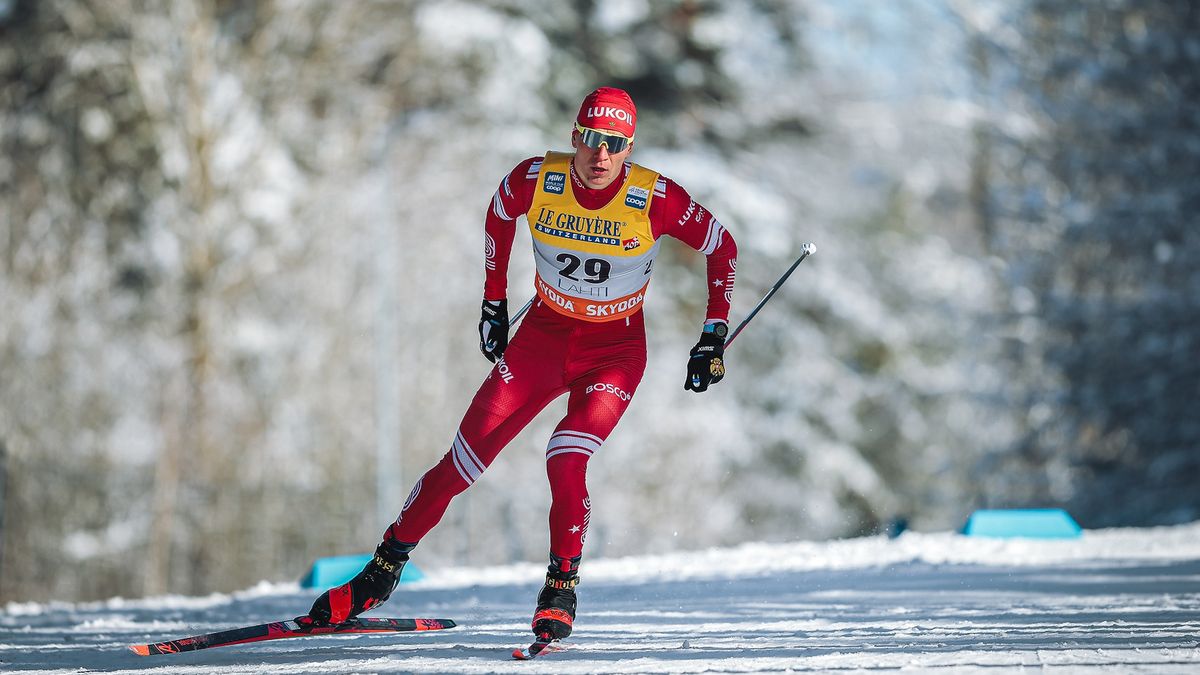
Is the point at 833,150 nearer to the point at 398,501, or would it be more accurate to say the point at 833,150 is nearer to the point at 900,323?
the point at 900,323

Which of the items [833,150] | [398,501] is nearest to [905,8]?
[833,150]

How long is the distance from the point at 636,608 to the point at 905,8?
67.0ft

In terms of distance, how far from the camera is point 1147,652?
4465mm

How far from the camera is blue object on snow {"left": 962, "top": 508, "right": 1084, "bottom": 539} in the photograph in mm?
8898

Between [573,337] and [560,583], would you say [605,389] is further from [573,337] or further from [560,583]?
[560,583]

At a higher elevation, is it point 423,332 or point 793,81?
point 793,81

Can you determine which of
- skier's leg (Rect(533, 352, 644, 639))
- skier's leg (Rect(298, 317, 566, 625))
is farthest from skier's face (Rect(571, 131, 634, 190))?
skier's leg (Rect(533, 352, 644, 639))

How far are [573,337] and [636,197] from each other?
0.55 meters

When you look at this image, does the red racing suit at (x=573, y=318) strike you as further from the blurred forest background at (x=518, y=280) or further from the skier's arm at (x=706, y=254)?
the blurred forest background at (x=518, y=280)

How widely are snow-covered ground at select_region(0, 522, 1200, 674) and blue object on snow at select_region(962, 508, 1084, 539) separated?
0.15 meters

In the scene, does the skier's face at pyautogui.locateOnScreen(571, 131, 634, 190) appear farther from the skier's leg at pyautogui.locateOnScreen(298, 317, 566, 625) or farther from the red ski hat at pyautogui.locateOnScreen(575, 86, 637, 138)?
the skier's leg at pyautogui.locateOnScreen(298, 317, 566, 625)

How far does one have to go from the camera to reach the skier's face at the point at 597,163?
5.06 metres

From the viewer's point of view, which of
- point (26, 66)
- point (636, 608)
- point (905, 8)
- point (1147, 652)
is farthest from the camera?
point (905, 8)

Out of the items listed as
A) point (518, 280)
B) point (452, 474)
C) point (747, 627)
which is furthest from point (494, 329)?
point (518, 280)
